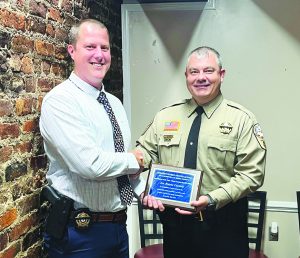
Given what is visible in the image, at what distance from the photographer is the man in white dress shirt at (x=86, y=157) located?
1.63 meters

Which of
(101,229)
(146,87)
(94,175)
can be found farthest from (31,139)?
(146,87)

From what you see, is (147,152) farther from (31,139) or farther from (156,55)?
(156,55)

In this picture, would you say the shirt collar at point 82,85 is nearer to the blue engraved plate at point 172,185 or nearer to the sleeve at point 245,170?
the blue engraved plate at point 172,185

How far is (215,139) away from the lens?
6.69 ft

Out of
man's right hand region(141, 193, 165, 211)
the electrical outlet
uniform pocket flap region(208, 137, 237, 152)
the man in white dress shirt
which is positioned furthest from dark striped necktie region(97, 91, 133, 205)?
the electrical outlet

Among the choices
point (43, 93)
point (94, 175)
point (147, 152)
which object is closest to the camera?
point (94, 175)

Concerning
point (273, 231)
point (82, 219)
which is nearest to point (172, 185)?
point (82, 219)

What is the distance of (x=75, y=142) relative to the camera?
1608 mm

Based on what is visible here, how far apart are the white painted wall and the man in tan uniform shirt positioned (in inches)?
29.7

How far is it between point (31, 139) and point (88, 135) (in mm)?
321

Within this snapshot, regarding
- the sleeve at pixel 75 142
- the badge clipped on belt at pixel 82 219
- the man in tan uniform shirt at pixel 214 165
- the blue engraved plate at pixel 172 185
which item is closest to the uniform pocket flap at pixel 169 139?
the man in tan uniform shirt at pixel 214 165

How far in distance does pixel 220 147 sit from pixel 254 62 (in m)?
0.99

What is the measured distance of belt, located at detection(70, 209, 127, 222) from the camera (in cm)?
174

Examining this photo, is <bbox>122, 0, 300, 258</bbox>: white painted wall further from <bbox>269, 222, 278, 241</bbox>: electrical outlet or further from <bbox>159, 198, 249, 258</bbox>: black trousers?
<bbox>159, 198, 249, 258</bbox>: black trousers
